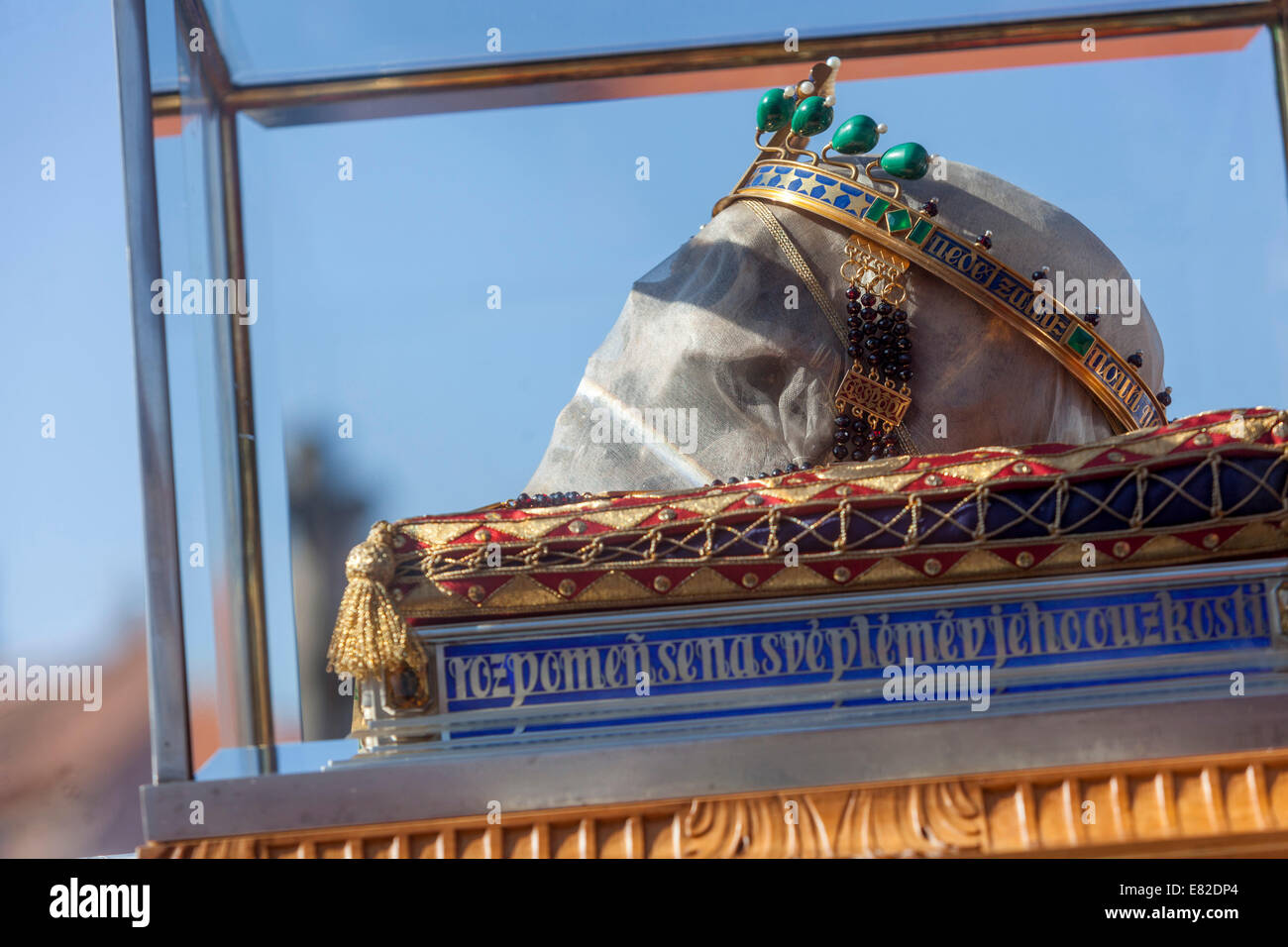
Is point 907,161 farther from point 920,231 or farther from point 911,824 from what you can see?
Answer: point 911,824

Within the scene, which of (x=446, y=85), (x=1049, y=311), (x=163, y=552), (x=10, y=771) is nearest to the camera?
(x=163, y=552)

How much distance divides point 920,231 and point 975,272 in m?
0.09

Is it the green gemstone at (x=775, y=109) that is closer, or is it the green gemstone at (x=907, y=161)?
the green gemstone at (x=907, y=161)

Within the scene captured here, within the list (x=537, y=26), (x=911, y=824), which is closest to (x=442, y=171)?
(x=537, y=26)

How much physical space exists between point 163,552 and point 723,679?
554mm

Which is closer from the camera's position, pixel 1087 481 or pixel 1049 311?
pixel 1087 481

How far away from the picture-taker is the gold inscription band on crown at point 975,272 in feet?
4.89

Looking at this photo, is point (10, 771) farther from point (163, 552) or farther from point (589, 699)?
point (589, 699)

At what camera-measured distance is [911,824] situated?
3.39 ft

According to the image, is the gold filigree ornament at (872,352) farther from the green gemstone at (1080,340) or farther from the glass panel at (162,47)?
the glass panel at (162,47)

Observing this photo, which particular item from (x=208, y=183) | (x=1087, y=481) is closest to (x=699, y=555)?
(x=1087, y=481)

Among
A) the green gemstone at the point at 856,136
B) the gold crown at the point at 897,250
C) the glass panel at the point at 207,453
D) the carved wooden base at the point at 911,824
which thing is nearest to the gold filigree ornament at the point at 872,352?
the gold crown at the point at 897,250

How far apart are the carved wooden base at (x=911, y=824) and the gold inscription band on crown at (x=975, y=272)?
2.03ft

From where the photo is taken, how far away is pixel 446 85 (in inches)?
79.1
